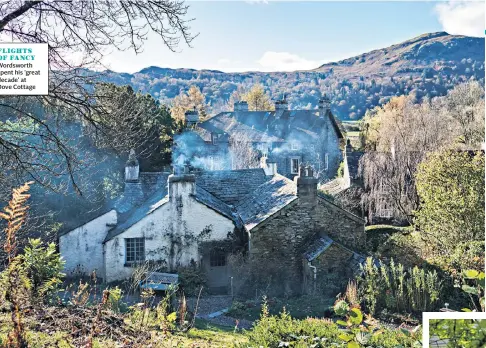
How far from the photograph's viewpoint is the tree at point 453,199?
1476cm

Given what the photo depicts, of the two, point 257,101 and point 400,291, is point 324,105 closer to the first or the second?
point 257,101

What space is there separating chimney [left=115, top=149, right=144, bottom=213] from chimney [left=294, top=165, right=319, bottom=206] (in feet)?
24.9

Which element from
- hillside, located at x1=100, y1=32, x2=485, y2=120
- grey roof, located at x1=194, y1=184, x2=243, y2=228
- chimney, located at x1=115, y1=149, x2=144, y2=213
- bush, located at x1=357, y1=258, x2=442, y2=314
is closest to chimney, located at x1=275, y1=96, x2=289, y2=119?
hillside, located at x1=100, y1=32, x2=485, y2=120

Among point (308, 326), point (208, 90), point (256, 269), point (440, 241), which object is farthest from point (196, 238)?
point (208, 90)

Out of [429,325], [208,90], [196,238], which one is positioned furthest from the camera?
[208,90]

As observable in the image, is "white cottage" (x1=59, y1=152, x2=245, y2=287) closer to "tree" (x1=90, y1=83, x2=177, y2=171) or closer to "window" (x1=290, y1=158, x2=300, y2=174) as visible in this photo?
"tree" (x1=90, y1=83, x2=177, y2=171)

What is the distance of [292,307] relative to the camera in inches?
518

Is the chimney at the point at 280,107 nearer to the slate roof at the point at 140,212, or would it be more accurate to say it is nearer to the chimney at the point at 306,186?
the slate roof at the point at 140,212

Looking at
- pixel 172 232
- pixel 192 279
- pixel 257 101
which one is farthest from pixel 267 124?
pixel 192 279

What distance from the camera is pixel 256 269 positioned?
51.3ft

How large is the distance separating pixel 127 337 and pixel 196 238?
10.5 metres

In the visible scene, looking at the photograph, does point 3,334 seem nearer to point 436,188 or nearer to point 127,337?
point 127,337

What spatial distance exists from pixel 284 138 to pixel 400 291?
30128 millimetres

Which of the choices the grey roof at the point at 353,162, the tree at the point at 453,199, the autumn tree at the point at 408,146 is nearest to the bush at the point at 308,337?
the tree at the point at 453,199
